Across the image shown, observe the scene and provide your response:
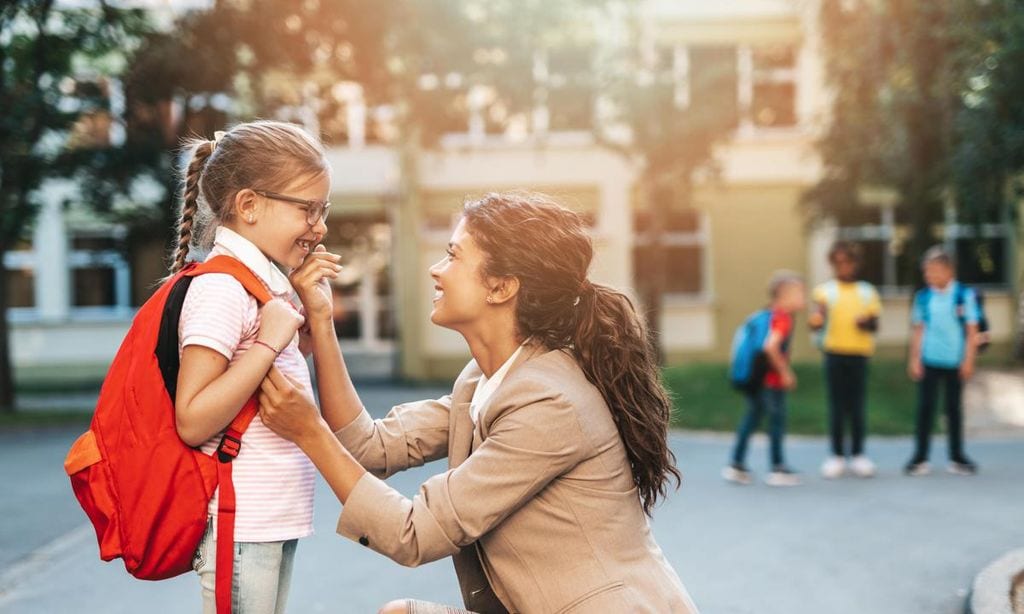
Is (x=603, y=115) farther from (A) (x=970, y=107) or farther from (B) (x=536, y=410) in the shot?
(B) (x=536, y=410)

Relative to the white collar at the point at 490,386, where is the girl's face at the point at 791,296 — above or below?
below

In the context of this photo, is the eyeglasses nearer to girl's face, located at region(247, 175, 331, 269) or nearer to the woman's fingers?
girl's face, located at region(247, 175, 331, 269)

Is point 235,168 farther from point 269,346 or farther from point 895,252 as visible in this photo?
point 895,252

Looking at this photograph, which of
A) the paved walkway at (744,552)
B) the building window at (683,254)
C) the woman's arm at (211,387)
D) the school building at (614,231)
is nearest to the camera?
the woman's arm at (211,387)

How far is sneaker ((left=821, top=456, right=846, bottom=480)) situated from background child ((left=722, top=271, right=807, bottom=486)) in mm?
318

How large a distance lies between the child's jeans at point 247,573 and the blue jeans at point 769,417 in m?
7.28

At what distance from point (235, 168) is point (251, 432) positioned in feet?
1.95

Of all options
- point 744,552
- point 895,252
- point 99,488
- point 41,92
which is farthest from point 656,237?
point 99,488

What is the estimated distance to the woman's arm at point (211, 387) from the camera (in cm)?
233

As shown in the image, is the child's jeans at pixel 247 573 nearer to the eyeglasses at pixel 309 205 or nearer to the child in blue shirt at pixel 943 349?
the eyeglasses at pixel 309 205

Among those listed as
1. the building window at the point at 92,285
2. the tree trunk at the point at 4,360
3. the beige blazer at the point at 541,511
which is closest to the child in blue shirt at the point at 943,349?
the beige blazer at the point at 541,511

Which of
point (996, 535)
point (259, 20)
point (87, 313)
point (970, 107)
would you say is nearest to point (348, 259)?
point (87, 313)

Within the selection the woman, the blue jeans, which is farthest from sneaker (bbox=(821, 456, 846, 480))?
the woman

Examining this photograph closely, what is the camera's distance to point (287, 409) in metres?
2.38
